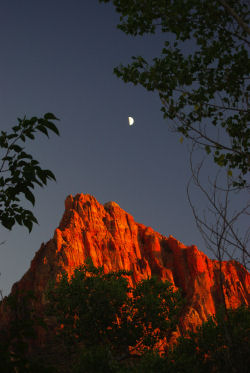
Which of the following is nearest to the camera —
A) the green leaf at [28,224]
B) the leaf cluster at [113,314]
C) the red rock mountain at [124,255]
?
the green leaf at [28,224]

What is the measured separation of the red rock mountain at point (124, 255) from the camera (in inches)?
2970

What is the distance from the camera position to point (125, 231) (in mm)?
100875

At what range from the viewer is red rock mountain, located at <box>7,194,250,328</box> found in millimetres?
75438

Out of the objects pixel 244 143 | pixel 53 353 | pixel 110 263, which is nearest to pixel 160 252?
pixel 110 263

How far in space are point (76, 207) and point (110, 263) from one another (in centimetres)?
1864

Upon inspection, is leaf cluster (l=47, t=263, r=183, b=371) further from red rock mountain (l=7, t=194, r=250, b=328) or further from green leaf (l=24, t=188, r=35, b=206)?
red rock mountain (l=7, t=194, r=250, b=328)

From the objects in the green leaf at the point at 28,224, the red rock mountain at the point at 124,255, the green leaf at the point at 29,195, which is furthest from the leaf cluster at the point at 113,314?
the red rock mountain at the point at 124,255

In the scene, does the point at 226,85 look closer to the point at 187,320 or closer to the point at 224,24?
the point at 224,24

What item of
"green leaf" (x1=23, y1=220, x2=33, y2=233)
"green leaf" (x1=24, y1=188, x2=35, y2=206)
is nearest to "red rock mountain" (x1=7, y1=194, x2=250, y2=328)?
"green leaf" (x1=23, y1=220, x2=33, y2=233)

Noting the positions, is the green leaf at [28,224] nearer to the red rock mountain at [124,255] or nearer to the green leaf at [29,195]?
the green leaf at [29,195]

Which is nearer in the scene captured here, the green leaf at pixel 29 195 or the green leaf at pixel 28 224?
the green leaf at pixel 29 195

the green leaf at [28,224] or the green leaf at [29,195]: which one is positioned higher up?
the green leaf at [29,195]

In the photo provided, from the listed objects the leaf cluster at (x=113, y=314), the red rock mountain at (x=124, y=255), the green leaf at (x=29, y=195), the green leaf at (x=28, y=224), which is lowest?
the green leaf at (x=28, y=224)

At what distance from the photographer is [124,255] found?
91562mm
